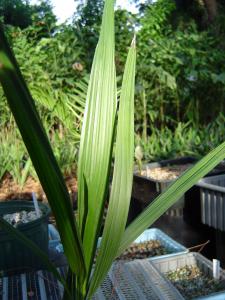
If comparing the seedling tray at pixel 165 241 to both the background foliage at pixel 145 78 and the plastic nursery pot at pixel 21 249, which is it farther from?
the background foliage at pixel 145 78

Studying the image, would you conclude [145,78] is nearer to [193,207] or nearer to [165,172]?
[165,172]

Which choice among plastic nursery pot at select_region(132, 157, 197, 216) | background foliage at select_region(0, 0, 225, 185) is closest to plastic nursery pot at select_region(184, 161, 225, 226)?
plastic nursery pot at select_region(132, 157, 197, 216)

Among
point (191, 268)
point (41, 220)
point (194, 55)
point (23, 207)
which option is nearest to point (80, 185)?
point (41, 220)

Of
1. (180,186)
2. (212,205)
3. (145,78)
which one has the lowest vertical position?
(212,205)

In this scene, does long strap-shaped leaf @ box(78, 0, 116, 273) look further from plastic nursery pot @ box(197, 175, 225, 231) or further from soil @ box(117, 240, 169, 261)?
plastic nursery pot @ box(197, 175, 225, 231)

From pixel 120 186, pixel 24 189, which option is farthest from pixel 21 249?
pixel 24 189

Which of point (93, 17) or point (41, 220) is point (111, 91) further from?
point (93, 17)
